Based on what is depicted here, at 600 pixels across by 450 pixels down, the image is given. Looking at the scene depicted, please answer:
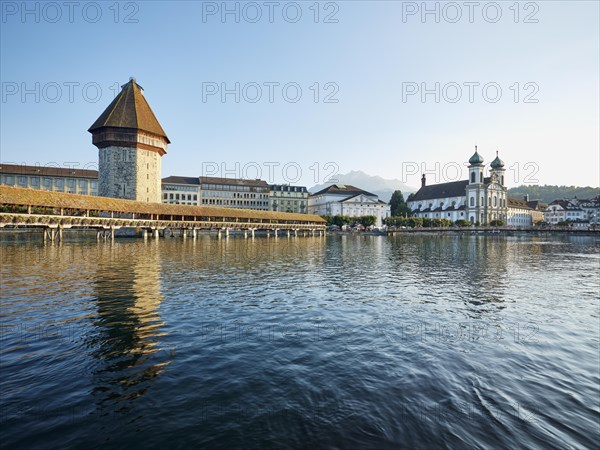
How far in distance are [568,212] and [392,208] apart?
90.9 m

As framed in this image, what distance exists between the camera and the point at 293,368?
26.3 feet

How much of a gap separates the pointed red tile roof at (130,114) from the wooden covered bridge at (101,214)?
743 inches

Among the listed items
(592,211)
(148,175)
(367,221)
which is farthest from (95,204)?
(592,211)

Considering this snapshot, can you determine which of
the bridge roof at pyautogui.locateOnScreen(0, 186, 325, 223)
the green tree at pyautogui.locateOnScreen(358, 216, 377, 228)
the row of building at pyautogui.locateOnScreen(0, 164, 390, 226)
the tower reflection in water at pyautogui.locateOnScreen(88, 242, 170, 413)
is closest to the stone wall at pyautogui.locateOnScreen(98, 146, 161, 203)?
the bridge roof at pyautogui.locateOnScreen(0, 186, 325, 223)

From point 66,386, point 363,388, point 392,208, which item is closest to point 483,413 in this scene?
point 363,388

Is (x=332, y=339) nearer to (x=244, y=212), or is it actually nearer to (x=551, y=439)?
(x=551, y=439)

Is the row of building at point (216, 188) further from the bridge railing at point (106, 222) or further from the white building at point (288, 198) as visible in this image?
the bridge railing at point (106, 222)

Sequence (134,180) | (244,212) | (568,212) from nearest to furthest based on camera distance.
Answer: (134,180), (244,212), (568,212)

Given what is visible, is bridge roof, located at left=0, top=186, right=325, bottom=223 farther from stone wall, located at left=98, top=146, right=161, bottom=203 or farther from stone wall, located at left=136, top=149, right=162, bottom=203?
stone wall, located at left=98, top=146, right=161, bottom=203

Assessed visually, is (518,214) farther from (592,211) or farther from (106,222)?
(106,222)

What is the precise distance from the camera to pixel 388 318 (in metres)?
12.4

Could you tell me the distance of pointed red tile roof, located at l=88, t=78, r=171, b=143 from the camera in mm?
67875

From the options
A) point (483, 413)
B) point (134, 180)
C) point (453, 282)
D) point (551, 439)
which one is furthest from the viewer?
point (134, 180)

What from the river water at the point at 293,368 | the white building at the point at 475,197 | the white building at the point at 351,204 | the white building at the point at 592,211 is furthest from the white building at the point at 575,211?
the river water at the point at 293,368
